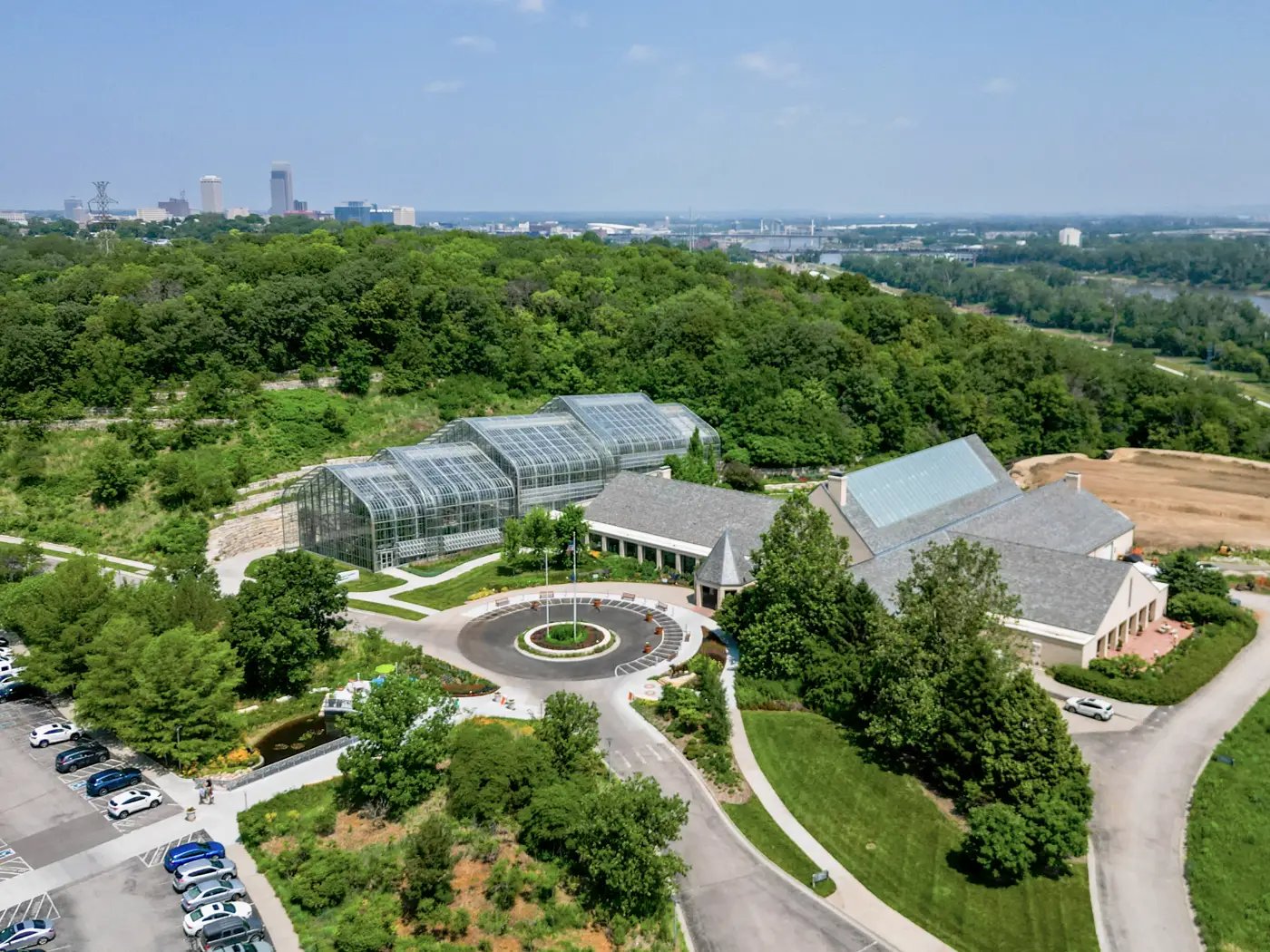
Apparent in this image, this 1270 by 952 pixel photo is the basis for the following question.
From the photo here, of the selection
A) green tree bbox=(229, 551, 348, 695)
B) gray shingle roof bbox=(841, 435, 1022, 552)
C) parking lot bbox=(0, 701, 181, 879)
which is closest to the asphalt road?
green tree bbox=(229, 551, 348, 695)

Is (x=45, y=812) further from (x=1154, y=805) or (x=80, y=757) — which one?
(x=1154, y=805)

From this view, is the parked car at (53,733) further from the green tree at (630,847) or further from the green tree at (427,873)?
the green tree at (630,847)

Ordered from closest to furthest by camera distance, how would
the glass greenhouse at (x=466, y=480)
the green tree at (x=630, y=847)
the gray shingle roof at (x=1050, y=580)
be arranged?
the green tree at (x=630, y=847)
the gray shingle roof at (x=1050, y=580)
the glass greenhouse at (x=466, y=480)

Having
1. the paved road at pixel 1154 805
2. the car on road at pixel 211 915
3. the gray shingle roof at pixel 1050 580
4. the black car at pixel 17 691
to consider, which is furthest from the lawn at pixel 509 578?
the paved road at pixel 1154 805

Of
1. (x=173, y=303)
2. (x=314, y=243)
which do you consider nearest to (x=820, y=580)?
(x=173, y=303)

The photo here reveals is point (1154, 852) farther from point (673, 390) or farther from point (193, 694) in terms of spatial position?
point (673, 390)

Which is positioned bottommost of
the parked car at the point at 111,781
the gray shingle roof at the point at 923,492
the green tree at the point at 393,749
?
the parked car at the point at 111,781
